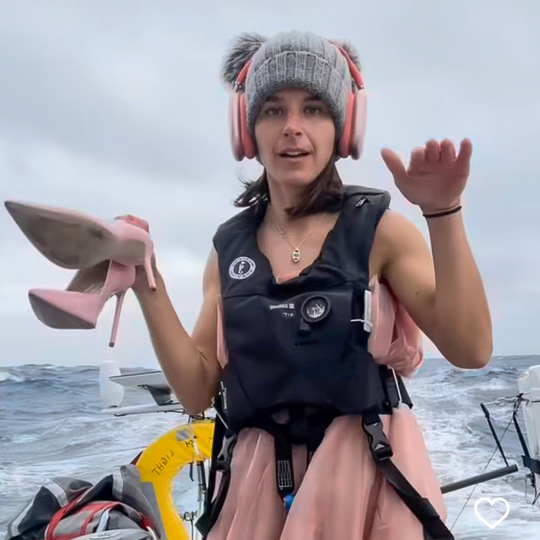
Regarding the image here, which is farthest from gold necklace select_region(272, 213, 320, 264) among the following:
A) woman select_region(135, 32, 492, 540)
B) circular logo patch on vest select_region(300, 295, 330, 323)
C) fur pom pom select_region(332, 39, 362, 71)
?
fur pom pom select_region(332, 39, 362, 71)

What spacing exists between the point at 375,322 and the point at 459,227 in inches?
7.4

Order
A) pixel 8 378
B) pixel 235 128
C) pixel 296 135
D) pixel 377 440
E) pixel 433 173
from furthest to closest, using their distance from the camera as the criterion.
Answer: pixel 8 378 → pixel 235 128 → pixel 296 135 → pixel 377 440 → pixel 433 173

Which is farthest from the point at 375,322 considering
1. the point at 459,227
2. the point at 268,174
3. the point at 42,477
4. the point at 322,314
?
the point at 42,477

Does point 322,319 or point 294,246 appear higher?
point 294,246

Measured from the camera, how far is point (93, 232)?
926 millimetres

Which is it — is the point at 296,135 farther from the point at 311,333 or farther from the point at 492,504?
the point at 492,504

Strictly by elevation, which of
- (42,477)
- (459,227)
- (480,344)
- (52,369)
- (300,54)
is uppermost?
(52,369)

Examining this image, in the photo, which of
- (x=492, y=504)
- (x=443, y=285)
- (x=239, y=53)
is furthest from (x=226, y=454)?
(x=492, y=504)

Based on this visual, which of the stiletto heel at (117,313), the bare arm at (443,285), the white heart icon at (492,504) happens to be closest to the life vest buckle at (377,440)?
the bare arm at (443,285)

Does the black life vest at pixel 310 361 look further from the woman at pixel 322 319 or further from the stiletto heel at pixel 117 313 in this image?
the stiletto heel at pixel 117 313

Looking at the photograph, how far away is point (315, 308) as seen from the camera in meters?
0.99

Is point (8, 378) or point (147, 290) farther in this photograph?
point (8, 378)

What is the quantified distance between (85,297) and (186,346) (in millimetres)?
257

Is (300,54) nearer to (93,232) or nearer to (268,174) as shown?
(268,174)
